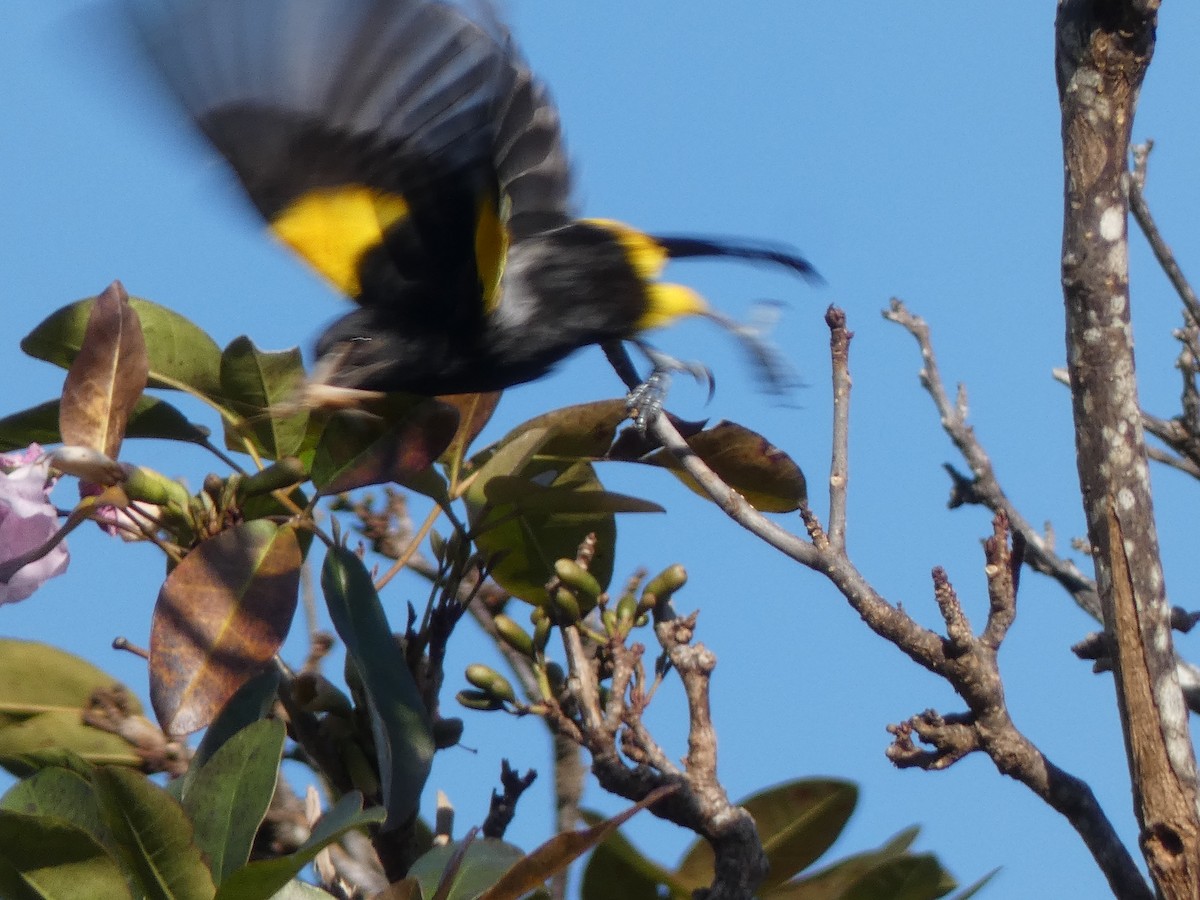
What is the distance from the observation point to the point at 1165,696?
1146 millimetres

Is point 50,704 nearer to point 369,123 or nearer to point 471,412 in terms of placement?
point 471,412

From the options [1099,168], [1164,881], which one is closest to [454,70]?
[1099,168]

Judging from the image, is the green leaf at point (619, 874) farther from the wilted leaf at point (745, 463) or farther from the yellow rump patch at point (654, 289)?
the yellow rump patch at point (654, 289)

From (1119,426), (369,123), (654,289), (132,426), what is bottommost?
(132,426)

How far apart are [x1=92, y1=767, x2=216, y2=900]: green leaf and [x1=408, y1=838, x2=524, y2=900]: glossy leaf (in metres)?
0.18

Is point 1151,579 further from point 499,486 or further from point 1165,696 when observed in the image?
point 499,486

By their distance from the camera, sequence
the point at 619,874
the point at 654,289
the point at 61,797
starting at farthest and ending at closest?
the point at 654,289, the point at 619,874, the point at 61,797

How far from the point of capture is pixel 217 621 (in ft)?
4.14

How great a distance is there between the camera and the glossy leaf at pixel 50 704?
138 centimetres

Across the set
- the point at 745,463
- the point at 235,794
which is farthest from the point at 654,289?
the point at 235,794

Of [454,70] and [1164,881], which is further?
[454,70]

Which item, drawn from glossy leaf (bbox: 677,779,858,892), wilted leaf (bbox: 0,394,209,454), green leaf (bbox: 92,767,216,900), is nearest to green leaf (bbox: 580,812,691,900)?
glossy leaf (bbox: 677,779,858,892)

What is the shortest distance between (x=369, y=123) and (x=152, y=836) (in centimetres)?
108

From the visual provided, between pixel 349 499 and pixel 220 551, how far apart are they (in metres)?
0.51
